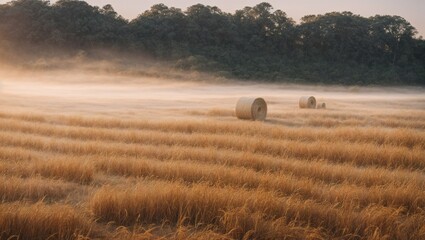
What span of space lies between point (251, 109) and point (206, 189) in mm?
11329

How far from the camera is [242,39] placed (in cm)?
6588

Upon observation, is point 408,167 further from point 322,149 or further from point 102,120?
point 102,120

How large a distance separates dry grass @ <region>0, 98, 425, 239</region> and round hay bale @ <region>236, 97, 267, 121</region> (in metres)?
4.94

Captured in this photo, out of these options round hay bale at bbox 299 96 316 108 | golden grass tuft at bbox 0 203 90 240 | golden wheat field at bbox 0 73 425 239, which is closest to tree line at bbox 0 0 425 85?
round hay bale at bbox 299 96 316 108

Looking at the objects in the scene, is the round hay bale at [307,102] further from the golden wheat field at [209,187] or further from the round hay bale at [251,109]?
the golden wheat field at [209,187]

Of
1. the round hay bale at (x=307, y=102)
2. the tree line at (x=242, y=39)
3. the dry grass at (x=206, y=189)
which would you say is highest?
the tree line at (x=242, y=39)

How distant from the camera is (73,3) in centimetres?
6069

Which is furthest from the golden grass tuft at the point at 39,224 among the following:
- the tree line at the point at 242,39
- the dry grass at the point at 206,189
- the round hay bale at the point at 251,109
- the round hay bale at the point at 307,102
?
the tree line at the point at 242,39

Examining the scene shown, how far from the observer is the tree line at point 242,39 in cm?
5816

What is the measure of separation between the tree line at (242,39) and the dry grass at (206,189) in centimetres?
4651

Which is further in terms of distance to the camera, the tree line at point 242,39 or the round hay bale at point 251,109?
the tree line at point 242,39

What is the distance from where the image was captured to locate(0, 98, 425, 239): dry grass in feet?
15.7

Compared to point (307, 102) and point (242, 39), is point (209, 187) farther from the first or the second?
point (242, 39)

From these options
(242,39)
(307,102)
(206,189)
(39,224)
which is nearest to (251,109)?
(307,102)
